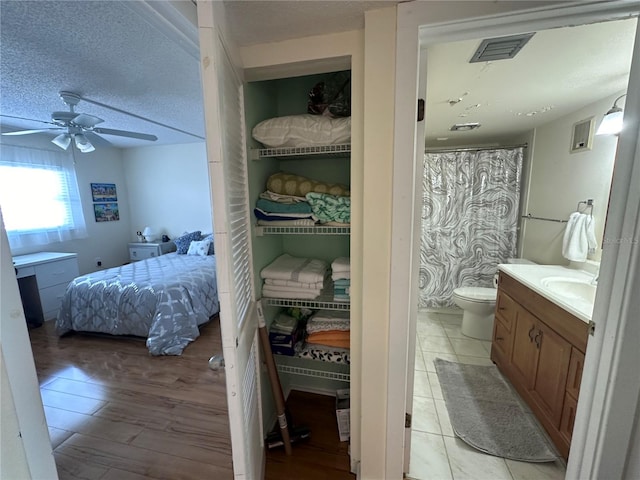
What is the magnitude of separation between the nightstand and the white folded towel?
5.35m

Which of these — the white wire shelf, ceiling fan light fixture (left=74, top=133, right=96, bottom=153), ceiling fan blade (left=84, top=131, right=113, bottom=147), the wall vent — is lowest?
the white wire shelf

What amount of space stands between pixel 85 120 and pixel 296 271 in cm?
259

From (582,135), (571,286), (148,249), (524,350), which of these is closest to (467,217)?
(582,135)

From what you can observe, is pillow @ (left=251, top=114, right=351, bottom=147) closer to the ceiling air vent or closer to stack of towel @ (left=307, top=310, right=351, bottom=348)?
the ceiling air vent

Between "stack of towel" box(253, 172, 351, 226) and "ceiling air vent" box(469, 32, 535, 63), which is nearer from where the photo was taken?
"ceiling air vent" box(469, 32, 535, 63)

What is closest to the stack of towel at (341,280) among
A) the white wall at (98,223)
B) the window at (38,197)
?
the window at (38,197)

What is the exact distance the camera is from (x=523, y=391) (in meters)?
1.80

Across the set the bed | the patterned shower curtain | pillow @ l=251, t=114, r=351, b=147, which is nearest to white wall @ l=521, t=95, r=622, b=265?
the patterned shower curtain

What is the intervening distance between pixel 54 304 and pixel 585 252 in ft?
18.3

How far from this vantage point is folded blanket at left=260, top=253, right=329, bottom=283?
4.61 ft

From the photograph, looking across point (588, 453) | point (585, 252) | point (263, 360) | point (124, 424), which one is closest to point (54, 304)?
point (124, 424)

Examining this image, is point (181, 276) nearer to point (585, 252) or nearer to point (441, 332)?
point (441, 332)

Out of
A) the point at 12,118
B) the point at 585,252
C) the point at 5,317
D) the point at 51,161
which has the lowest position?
the point at 585,252

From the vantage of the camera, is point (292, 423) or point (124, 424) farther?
point (124, 424)
